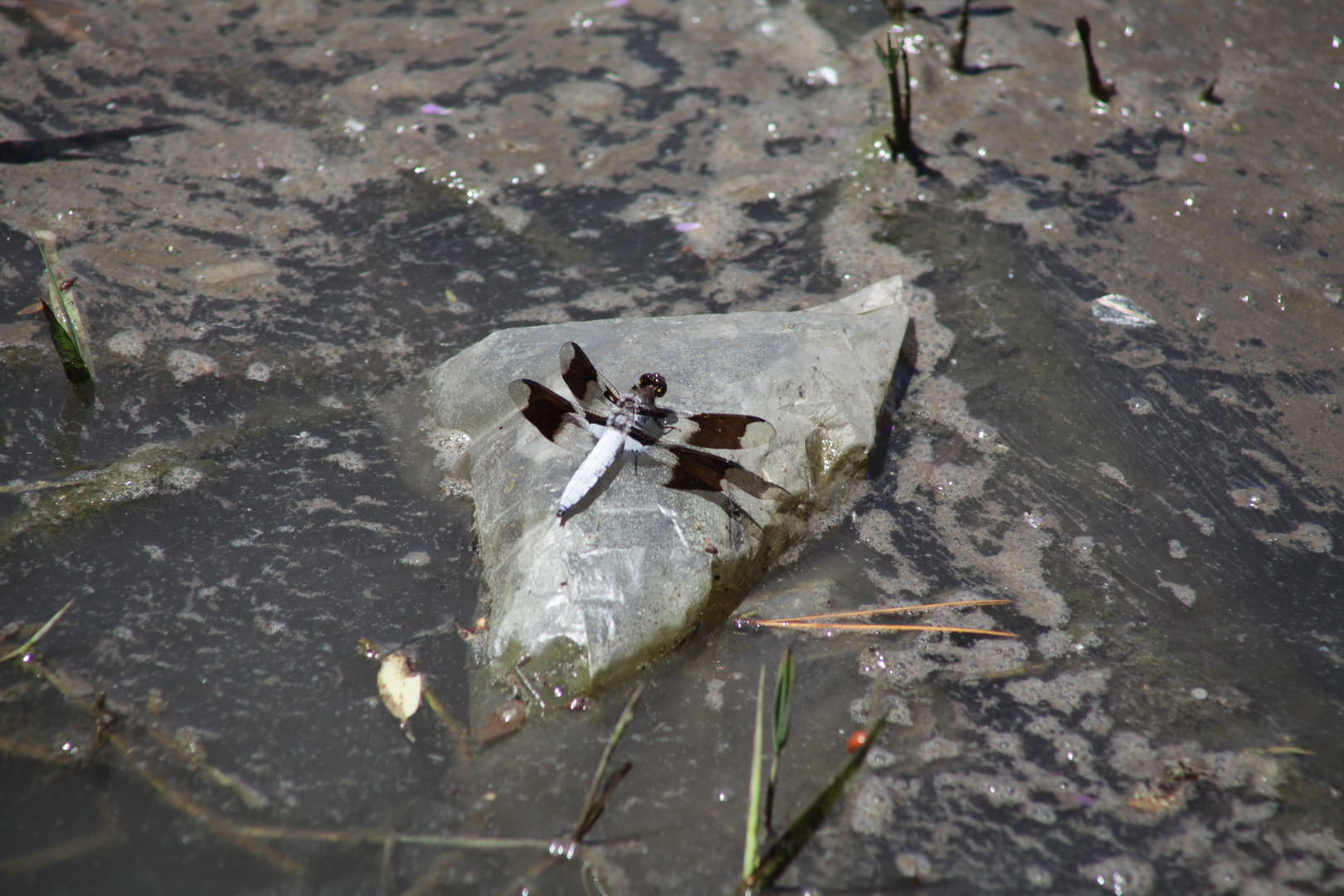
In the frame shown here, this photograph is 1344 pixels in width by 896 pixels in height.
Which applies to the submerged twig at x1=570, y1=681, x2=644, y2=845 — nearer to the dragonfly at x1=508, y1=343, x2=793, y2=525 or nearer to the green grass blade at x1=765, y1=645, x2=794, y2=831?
the green grass blade at x1=765, y1=645, x2=794, y2=831

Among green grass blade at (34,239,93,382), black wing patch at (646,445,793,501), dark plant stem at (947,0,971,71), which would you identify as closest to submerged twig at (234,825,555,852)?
black wing patch at (646,445,793,501)

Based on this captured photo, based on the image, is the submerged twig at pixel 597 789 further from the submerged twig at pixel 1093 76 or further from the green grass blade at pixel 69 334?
the submerged twig at pixel 1093 76

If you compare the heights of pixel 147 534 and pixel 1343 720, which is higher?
pixel 147 534

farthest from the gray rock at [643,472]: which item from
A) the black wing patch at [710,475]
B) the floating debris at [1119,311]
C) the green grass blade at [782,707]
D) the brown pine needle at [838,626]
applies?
the floating debris at [1119,311]

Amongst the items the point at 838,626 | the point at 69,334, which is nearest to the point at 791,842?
the point at 838,626

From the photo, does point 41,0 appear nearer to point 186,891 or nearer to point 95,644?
point 95,644

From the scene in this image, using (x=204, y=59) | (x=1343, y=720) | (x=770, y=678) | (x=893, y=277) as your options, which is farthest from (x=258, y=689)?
(x=204, y=59)

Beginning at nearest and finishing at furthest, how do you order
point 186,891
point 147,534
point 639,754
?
point 186,891 → point 639,754 → point 147,534
